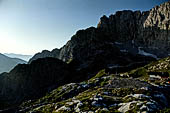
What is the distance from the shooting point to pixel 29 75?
172500mm

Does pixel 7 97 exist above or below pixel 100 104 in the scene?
below

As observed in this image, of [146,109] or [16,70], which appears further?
[16,70]

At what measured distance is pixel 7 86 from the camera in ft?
541

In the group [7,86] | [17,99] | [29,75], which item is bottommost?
[17,99]

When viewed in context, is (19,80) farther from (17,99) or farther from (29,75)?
(17,99)

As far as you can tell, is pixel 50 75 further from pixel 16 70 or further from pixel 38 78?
pixel 16 70

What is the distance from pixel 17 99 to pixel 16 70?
1703 inches

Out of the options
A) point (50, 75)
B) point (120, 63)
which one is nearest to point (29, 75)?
point (50, 75)

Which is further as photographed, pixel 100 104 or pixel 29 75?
pixel 29 75

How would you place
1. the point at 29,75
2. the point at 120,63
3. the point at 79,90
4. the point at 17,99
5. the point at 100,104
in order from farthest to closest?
the point at 120,63 < the point at 29,75 < the point at 17,99 < the point at 79,90 < the point at 100,104

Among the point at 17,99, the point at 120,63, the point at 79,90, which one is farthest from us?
the point at 120,63

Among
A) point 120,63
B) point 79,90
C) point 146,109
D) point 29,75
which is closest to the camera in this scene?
point 146,109

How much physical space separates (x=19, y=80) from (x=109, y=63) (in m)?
122

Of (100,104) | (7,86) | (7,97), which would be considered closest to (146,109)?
(100,104)
